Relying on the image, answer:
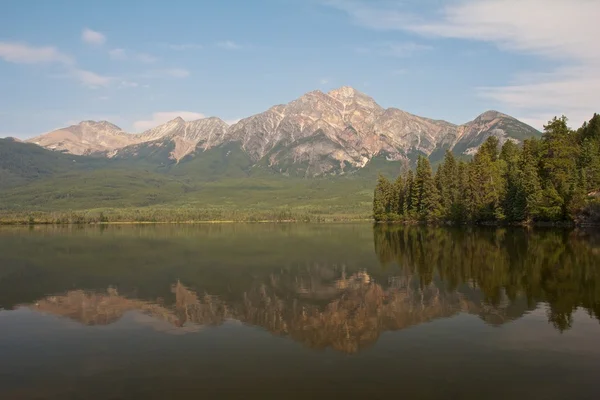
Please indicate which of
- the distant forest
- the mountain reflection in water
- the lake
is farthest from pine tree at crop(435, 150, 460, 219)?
the lake

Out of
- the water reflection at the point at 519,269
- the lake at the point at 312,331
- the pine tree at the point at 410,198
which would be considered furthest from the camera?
the pine tree at the point at 410,198

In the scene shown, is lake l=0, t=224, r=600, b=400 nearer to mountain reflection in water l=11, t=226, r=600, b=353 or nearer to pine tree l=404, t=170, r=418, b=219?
mountain reflection in water l=11, t=226, r=600, b=353

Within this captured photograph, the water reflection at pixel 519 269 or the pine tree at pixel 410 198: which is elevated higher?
the pine tree at pixel 410 198

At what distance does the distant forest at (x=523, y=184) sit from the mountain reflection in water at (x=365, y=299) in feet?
162

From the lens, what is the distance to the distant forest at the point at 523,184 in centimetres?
10025

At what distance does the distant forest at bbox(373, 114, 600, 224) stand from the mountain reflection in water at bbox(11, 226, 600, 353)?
4937 cm

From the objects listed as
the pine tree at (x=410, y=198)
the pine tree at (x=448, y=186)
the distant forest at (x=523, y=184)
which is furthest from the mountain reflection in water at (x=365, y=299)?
the pine tree at (x=410, y=198)

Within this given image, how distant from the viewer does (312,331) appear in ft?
92.8

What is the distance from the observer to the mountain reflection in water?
29.6m

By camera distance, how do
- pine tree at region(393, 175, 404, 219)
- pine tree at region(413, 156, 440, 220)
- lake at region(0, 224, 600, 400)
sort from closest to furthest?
lake at region(0, 224, 600, 400) → pine tree at region(413, 156, 440, 220) → pine tree at region(393, 175, 404, 219)

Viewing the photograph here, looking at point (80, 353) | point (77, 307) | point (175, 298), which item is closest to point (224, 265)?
point (175, 298)

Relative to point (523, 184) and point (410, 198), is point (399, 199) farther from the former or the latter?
point (523, 184)

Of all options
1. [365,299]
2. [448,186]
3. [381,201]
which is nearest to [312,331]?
[365,299]

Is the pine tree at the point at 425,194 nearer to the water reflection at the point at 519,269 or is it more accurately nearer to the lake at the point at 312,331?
the water reflection at the point at 519,269
